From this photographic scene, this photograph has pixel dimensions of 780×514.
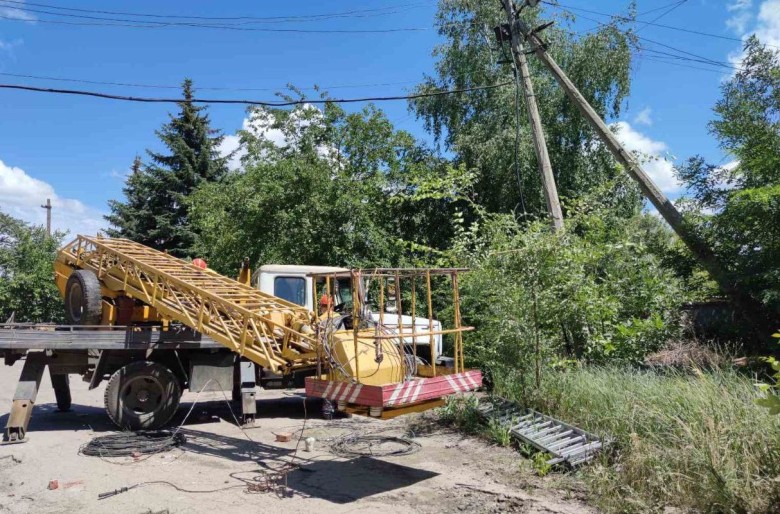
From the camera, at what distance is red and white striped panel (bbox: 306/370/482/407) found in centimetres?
636

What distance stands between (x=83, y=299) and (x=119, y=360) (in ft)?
→ 3.96

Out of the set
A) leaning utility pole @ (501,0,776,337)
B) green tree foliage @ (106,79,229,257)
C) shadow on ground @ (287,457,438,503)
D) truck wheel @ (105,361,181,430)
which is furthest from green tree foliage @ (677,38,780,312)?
green tree foliage @ (106,79,229,257)

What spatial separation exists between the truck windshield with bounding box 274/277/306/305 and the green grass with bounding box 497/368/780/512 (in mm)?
6133

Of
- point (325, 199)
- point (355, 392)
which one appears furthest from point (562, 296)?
point (325, 199)

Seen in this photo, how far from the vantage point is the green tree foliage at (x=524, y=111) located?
750 inches

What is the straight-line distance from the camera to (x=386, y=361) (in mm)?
7336

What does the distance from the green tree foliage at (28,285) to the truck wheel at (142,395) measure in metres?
21.6

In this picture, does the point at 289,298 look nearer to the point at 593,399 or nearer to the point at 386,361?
the point at 386,361

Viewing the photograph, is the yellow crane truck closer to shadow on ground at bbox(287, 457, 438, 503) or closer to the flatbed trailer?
the flatbed trailer

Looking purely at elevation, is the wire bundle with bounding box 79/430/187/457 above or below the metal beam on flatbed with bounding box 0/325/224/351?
below

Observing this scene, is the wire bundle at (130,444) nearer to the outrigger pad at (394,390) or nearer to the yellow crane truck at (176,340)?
the yellow crane truck at (176,340)

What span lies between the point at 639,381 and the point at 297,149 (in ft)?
49.3

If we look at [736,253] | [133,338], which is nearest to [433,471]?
[133,338]

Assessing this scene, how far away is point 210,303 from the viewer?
8922 millimetres
